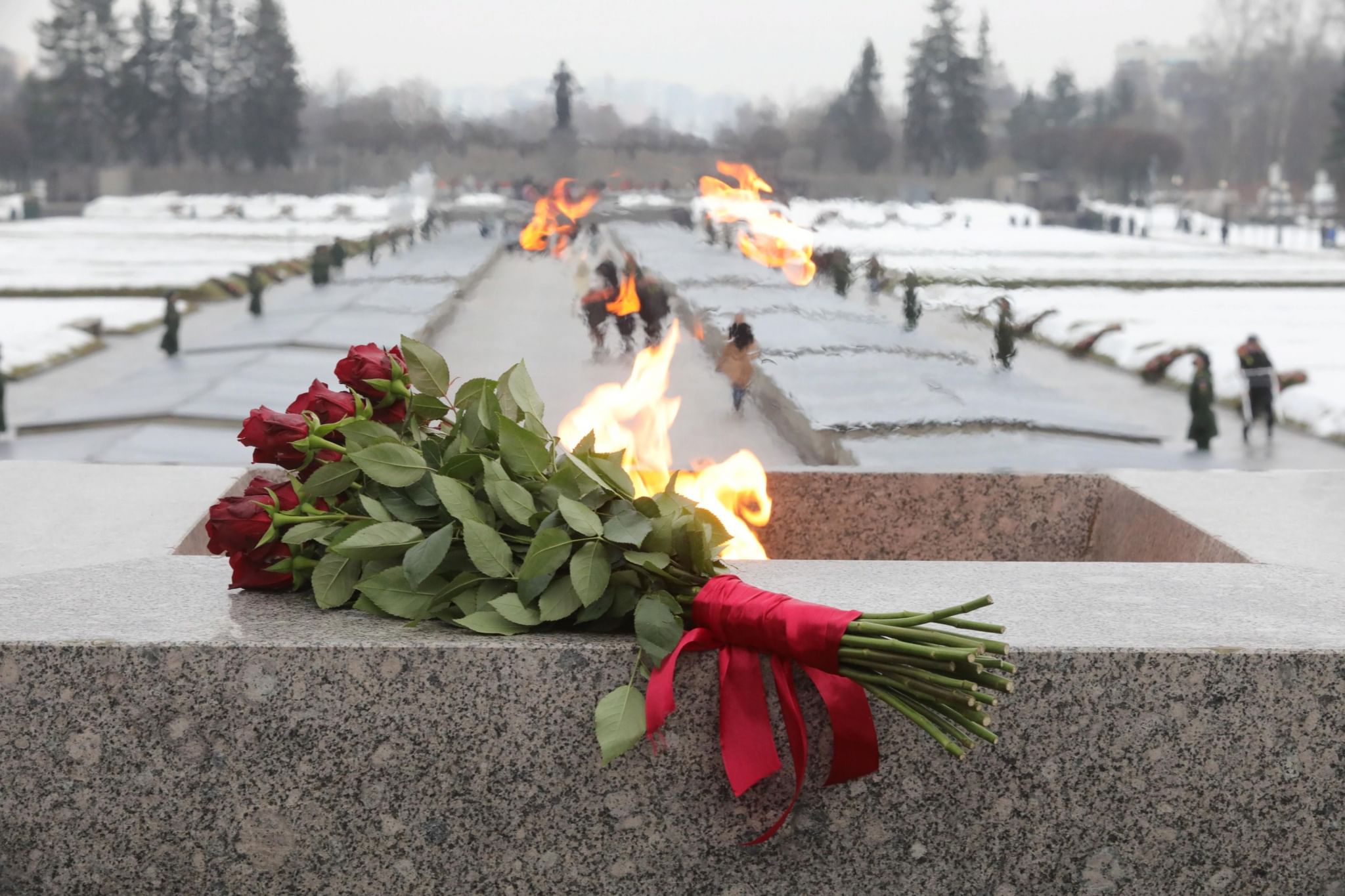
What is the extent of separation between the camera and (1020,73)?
949cm

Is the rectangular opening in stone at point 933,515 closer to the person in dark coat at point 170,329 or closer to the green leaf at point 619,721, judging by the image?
the green leaf at point 619,721

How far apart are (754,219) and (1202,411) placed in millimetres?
5240

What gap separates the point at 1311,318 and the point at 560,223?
10236 millimetres

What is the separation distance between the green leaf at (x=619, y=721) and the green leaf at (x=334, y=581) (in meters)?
0.40

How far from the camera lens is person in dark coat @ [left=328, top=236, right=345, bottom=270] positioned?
9.58m

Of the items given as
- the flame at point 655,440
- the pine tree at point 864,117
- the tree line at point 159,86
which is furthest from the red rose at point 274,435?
the tree line at point 159,86

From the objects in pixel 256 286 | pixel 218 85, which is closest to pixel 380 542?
pixel 218 85

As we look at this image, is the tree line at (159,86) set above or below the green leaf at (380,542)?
above

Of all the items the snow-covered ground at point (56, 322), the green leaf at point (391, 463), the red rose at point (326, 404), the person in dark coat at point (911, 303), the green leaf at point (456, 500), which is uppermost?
the red rose at point (326, 404)

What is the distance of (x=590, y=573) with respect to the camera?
1674 millimetres

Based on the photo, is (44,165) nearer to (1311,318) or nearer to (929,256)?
(929,256)

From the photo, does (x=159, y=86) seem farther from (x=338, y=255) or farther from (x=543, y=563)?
(x=543, y=563)

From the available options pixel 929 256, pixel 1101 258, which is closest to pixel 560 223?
pixel 929 256

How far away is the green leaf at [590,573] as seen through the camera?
1656mm
